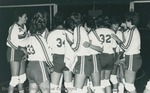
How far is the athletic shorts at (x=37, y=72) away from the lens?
4.20 m

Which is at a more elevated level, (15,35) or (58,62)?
(15,35)

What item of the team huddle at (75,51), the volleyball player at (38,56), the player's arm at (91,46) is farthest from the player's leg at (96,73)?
the volleyball player at (38,56)

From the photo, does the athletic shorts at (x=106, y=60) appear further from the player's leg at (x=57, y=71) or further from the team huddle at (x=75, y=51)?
the player's leg at (x=57, y=71)

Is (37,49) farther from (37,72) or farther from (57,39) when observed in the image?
(57,39)

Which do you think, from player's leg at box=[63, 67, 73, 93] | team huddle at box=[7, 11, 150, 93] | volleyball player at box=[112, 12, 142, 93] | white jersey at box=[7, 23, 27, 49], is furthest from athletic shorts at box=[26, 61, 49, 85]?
volleyball player at box=[112, 12, 142, 93]

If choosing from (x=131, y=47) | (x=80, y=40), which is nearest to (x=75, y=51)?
(x=80, y=40)

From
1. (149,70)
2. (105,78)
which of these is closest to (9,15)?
(105,78)

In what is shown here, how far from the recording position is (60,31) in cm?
461

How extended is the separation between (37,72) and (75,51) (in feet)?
2.16

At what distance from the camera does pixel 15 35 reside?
197 inches

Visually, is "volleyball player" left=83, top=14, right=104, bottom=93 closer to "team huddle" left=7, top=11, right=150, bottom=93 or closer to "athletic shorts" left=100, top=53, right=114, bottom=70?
"team huddle" left=7, top=11, right=150, bottom=93

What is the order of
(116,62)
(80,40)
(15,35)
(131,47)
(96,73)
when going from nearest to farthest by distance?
(80,40)
(96,73)
(131,47)
(15,35)
(116,62)

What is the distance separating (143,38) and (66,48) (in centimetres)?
491

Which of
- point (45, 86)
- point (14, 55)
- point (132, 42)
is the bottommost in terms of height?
point (45, 86)
